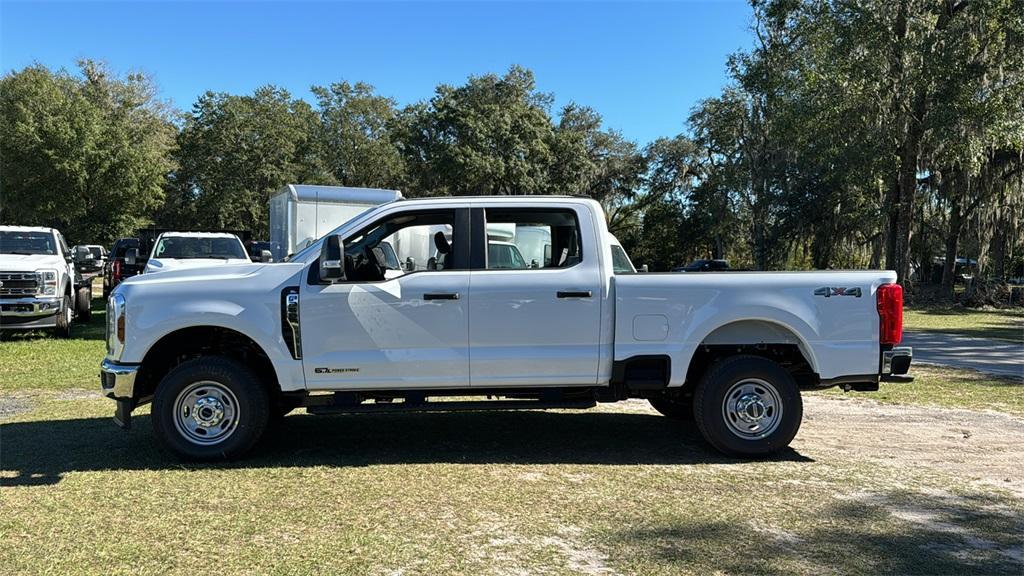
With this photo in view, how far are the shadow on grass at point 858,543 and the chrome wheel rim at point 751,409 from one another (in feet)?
3.65

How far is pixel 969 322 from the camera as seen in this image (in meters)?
22.1

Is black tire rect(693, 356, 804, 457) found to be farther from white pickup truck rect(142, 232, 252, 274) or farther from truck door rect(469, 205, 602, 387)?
white pickup truck rect(142, 232, 252, 274)

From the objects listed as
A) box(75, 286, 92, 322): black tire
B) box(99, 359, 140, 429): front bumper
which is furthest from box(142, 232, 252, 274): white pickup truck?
box(99, 359, 140, 429): front bumper

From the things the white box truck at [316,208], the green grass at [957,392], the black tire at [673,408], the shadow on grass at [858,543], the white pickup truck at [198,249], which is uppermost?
the white box truck at [316,208]

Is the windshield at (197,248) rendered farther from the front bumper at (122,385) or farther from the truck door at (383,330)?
the truck door at (383,330)

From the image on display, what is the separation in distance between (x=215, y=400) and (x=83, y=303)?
41.5 feet

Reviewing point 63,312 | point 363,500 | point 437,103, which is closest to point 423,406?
point 363,500

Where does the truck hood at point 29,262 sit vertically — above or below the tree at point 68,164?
below

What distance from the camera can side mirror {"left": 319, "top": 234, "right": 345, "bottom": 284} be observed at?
18.0 feet

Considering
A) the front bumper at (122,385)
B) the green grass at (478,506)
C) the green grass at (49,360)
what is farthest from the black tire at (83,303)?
the front bumper at (122,385)

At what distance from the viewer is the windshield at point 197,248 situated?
47.8 ft

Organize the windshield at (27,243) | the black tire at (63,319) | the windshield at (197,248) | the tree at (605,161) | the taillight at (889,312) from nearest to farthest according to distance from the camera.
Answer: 1. the taillight at (889,312)
2. the black tire at (63,319)
3. the windshield at (27,243)
4. the windshield at (197,248)
5. the tree at (605,161)

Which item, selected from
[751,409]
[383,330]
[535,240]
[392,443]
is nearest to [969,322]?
[751,409]

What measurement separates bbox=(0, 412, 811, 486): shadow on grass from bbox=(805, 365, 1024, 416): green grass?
3412mm
